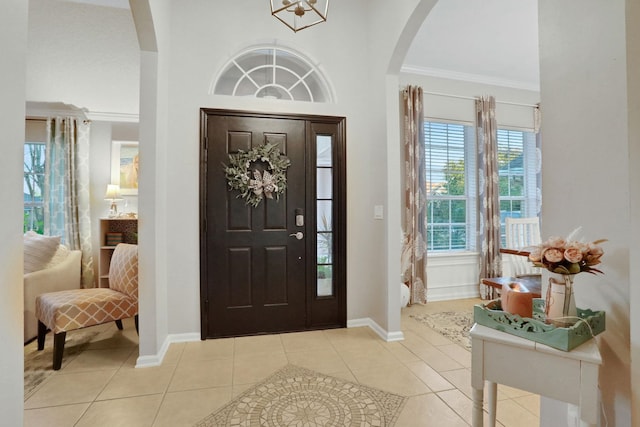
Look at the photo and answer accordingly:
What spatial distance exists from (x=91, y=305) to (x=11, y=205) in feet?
6.86

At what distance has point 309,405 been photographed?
1.90 m

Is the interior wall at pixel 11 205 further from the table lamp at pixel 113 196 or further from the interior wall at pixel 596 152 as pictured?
the table lamp at pixel 113 196

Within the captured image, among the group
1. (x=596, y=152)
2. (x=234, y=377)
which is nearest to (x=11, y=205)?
(x=234, y=377)

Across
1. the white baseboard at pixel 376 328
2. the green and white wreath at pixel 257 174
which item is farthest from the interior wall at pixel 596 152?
the green and white wreath at pixel 257 174

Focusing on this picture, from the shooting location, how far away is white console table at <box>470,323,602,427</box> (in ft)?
3.31

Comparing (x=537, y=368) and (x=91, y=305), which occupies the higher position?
(x=537, y=368)

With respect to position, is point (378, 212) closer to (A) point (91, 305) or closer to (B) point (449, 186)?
(B) point (449, 186)

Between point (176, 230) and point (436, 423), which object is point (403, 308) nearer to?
point (436, 423)

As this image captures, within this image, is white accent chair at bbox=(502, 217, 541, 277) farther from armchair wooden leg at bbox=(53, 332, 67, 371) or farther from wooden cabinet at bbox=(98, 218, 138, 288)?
wooden cabinet at bbox=(98, 218, 138, 288)

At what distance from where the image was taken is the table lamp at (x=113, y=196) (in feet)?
13.6

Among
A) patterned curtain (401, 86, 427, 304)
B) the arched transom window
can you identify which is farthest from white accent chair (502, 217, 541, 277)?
the arched transom window

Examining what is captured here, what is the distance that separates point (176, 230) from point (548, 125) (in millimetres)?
2855

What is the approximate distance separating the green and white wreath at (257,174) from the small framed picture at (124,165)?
235 centimetres

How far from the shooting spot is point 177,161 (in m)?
2.87
